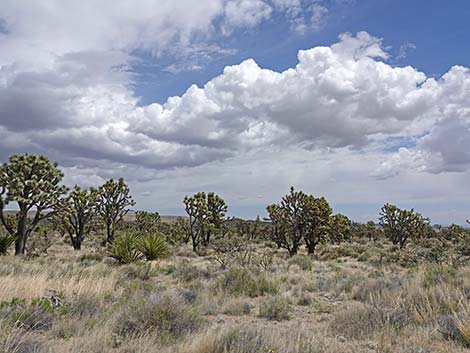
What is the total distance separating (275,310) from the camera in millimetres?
9180

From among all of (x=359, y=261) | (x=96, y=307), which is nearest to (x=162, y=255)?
(x=359, y=261)

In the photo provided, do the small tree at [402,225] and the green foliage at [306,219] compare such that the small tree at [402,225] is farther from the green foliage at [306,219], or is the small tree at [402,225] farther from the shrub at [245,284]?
the shrub at [245,284]

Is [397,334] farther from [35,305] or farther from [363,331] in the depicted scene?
[35,305]

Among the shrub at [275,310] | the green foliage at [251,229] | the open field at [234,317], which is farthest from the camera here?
the green foliage at [251,229]

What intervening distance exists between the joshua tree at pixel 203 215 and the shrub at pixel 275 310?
21.9 metres

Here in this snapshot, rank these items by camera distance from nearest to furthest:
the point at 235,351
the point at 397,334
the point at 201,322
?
1. the point at 235,351
2. the point at 397,334
3. the point at 201,322

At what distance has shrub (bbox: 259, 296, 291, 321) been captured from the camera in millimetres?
9000

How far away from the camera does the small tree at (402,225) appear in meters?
37.3

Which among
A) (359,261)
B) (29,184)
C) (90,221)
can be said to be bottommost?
(359,261)

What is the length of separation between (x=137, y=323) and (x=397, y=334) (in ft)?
14.5

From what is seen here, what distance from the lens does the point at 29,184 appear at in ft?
68.2

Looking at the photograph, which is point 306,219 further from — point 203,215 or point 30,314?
point 30,314

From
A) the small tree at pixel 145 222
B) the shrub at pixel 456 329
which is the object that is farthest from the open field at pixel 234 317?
the small tree at pixel 145 222

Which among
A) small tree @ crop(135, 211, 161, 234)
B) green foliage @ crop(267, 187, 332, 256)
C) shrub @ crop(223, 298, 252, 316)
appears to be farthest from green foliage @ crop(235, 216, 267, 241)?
shrub @ crop(223, 298, 252, 316)
